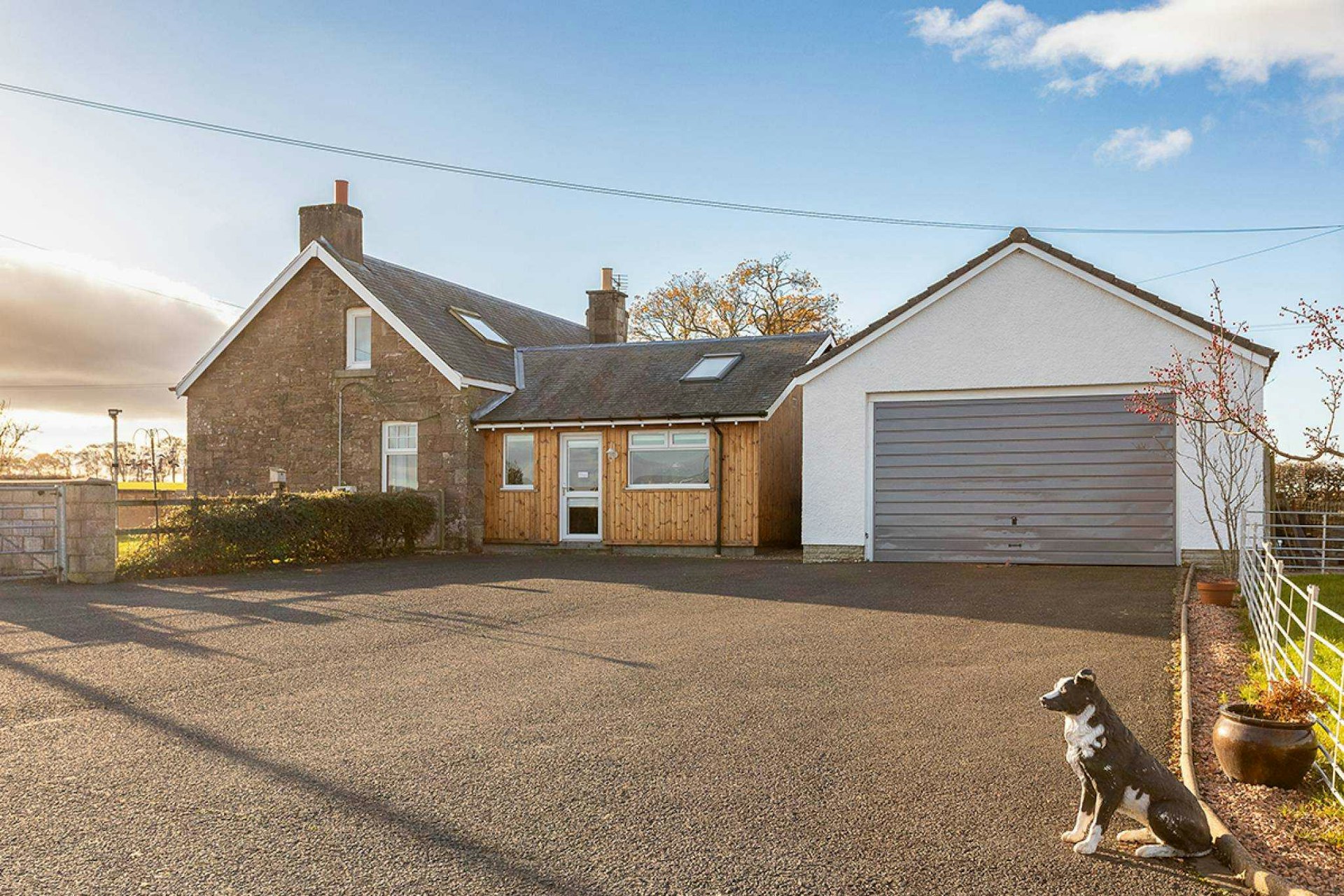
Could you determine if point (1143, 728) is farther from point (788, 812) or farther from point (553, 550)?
point (553, 550)

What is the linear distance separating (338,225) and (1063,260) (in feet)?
52.2

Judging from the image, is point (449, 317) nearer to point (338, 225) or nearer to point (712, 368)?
point (338, 225)

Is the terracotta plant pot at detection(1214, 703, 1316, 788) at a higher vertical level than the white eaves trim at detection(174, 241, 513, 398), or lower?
lower

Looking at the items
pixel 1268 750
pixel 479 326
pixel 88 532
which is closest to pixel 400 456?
pixel 479 326

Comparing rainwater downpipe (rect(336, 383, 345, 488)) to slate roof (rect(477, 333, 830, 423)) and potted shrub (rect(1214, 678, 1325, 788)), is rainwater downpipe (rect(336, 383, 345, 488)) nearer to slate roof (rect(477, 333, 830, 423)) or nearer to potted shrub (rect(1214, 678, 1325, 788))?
slate roof (rect(477, 333, 830, 423))

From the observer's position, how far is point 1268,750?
5434 millimetres

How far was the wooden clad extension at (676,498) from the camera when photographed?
20.9m

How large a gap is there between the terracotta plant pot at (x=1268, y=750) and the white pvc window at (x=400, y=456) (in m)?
19.6

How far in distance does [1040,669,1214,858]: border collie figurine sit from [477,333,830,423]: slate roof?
15.6 meters

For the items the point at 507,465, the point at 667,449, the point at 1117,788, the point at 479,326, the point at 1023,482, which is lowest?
the point at 1117,788

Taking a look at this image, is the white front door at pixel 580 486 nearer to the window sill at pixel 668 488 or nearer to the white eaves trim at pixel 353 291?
the window sill at pixel 668 488

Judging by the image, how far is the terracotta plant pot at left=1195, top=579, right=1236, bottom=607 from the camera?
12.0 metres

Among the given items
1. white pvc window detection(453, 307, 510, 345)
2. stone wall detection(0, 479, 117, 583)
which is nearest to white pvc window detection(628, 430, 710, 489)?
white pvc window detection(453, 307, 510, 345)

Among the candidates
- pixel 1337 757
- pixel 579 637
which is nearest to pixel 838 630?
pixel 579 637
